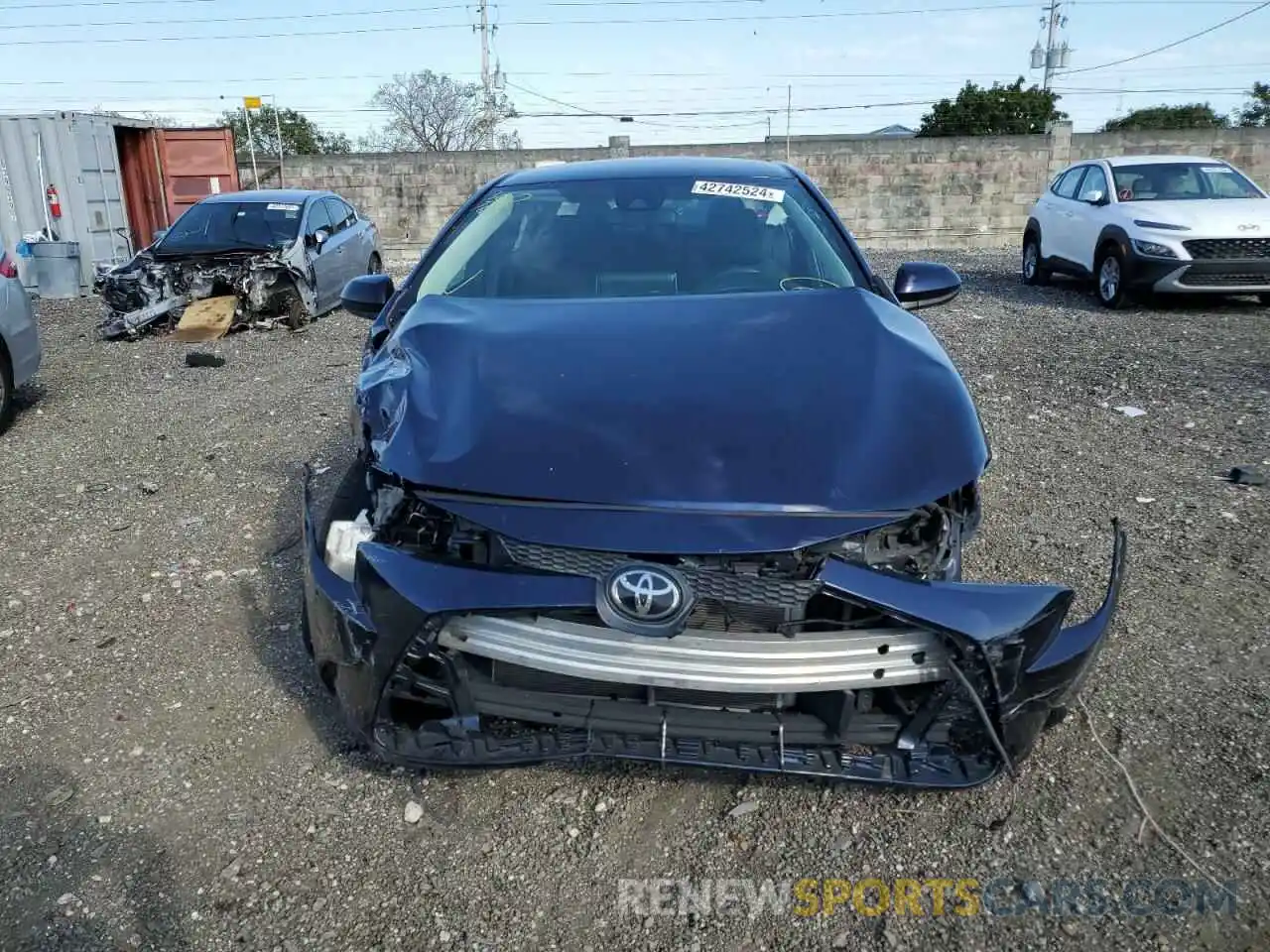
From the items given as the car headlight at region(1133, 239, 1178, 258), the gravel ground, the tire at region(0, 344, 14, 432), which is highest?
the car headlight at region(1133, 239, 1178, 258)

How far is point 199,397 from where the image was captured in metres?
7.42

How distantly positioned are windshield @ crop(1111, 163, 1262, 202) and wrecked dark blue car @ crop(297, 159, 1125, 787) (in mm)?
9549

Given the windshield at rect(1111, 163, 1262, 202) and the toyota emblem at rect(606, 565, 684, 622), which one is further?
the windshield at rect(1111, 163, 1262, 202)

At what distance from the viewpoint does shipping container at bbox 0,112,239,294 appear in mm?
13961

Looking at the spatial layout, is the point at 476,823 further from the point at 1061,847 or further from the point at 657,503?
the point at 1061,847

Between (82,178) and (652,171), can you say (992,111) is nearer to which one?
(82,178)

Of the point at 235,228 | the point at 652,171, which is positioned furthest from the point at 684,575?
the point at 235,228

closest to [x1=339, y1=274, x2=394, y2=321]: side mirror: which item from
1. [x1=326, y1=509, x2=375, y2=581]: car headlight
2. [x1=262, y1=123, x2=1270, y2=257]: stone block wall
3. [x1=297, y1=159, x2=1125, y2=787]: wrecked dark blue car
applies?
[x1=297, y1=159, x2=1125, y2=787]: wrecked dark blue car

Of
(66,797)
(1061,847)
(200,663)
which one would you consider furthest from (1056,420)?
(66,797)

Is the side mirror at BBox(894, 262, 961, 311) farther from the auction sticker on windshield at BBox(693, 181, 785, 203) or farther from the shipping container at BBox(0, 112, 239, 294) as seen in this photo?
the shipping container at BBox(0, 112, 239, 294)

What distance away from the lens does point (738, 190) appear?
12.4 feet

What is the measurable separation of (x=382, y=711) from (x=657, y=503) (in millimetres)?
840

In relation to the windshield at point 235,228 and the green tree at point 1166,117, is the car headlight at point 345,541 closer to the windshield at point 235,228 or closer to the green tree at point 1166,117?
the windshield at point 235,228

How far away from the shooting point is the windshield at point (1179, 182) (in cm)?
1036
